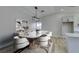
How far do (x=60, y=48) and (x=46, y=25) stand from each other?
0.49 meters

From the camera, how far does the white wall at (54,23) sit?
200cm

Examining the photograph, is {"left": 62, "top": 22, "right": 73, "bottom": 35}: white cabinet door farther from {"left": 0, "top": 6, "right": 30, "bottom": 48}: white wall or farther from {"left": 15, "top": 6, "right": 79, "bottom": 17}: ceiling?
{"left": 0, "top": 6, "right": 30, "bottom": 48}: white wall

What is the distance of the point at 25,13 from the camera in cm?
198

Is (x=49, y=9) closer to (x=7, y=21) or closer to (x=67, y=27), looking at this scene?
(x=67, y=27)

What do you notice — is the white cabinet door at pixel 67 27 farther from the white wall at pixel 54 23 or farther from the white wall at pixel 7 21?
the white wall at pixel 7 21

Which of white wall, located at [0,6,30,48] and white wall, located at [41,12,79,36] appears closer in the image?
white wall, located at [0,6,30,48]

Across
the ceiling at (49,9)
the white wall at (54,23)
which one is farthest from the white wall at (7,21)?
the white wall at (54,23)

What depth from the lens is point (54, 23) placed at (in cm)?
205

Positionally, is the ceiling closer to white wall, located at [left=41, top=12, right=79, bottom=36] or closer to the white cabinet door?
white wall, located at [left=41, top=12, right=79, bottom=36]

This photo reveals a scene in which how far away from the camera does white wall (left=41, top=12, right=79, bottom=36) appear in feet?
6.56

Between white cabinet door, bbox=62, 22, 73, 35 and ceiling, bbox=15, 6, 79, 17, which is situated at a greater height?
ceiling, bbox=15, 6, 79, 17

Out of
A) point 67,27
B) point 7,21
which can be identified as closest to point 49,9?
point 67,27

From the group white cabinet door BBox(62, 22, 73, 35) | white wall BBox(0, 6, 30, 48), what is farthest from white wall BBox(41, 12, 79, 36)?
white wall BBox(0, 6, 30, 48)
